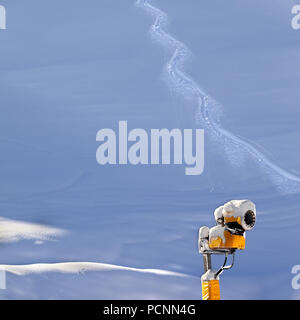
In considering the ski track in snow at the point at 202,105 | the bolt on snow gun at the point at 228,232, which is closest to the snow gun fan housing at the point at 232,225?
the bolt on snow gun at the point at 228,232

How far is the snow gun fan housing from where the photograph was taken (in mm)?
5516

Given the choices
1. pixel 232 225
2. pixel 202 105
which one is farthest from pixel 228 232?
pixel 202 105

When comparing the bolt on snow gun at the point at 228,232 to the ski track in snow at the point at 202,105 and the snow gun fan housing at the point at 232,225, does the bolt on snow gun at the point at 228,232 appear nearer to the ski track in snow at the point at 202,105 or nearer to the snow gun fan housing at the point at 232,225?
the snow gun fan housing at the point at 232,225

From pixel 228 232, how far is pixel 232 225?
61 mm

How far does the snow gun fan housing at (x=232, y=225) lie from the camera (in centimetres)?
552

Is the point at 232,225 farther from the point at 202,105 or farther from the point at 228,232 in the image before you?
the point at 202,105

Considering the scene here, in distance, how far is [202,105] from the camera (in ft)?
49.3

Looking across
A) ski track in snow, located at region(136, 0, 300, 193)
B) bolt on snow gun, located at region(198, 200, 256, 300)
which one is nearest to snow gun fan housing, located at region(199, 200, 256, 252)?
bolt on snow gun, located at region(198, 200, 256, 300)

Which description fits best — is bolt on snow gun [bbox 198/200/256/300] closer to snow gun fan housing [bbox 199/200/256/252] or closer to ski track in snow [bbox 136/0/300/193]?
snow gun fan housing [bbox 199/200/256/252]

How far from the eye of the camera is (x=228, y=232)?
5562 millimetres

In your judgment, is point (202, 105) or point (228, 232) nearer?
point (228, 232)

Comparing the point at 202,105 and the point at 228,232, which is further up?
the point at 202,105
